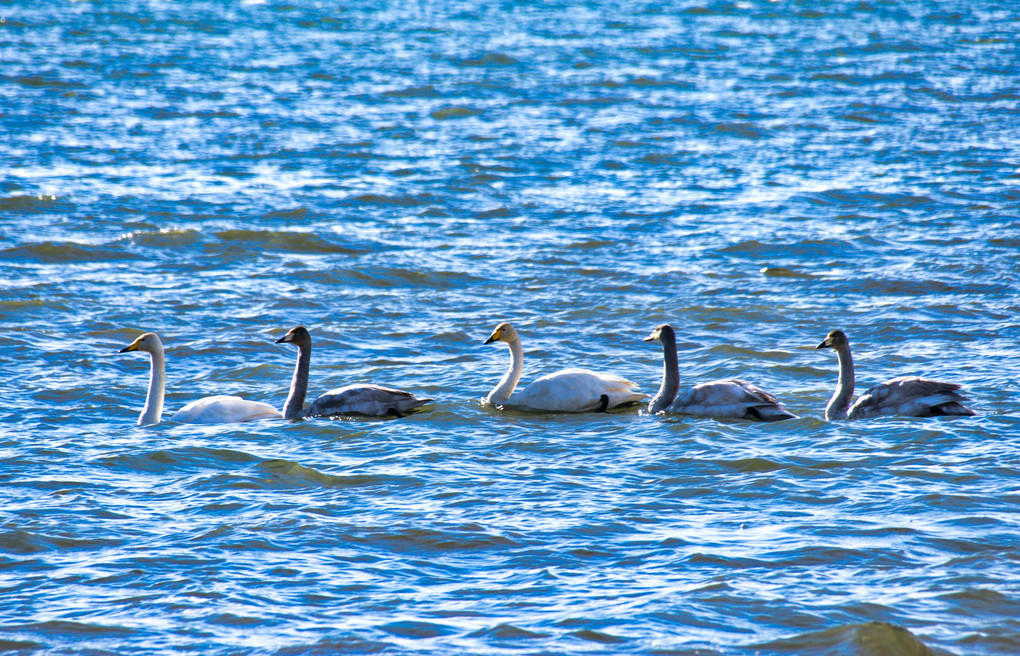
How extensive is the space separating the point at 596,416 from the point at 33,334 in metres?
6.37

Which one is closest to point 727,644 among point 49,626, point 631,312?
point 49,626

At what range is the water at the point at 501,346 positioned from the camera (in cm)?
704

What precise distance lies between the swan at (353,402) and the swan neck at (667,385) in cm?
204

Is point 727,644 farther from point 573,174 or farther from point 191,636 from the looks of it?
point 573,174

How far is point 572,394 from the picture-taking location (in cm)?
1116

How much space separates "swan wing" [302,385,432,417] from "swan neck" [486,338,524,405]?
2.71 feet

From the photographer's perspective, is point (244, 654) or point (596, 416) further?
point (596, 416)

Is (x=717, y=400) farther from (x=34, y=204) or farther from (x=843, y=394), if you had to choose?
(x=34, y=204)

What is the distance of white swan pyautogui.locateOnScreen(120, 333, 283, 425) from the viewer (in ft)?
35.0

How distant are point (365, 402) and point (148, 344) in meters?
2.17

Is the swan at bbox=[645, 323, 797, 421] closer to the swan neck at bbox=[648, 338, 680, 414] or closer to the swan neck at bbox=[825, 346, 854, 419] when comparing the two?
the swan neck at bbox=[648, 338, 680, 414]

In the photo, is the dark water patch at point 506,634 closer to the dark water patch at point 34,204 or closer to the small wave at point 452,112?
the dark water patch at point 34,204

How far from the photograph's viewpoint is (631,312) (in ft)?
47.6

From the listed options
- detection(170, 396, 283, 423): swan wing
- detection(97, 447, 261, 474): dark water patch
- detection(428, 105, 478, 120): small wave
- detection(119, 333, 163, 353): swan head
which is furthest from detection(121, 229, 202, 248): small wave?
detection(428, 105, 478, 120): small wave
